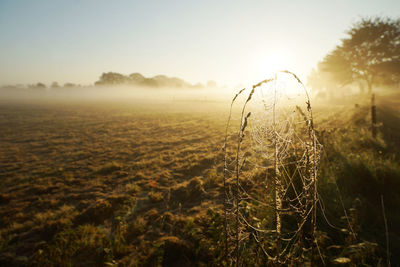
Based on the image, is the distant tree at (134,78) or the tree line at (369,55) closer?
the tree line at (369,55)

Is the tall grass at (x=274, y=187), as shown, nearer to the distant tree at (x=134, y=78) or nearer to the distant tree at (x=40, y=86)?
the distant tree at (x=134, y=78)

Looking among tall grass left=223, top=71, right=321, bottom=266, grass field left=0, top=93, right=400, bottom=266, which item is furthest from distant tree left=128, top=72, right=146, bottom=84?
tall grass left=223, top=71, right=321, bottom=266

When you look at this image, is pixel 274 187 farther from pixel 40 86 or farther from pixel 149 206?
pixel 40 86

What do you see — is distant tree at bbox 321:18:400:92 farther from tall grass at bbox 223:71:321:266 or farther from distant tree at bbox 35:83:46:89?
distant tree at bbox 35:83:46:89

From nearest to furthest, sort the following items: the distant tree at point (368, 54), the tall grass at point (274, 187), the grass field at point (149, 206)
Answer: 1. the tall grass at point (274, 187)
2. the grass field at point (149, 206)
3. the distant tree at point (368, 54)

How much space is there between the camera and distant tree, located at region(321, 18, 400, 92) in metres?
29.5

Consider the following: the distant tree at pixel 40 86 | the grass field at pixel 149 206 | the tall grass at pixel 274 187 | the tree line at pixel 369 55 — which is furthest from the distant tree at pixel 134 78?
the tall grass at pixel 274 187

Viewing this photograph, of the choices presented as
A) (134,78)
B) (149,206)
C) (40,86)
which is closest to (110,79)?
(134,78)

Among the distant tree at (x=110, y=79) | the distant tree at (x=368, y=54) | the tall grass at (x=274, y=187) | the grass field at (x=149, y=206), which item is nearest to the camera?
the tall grass at (x=274, y=187)

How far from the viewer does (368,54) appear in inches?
1246

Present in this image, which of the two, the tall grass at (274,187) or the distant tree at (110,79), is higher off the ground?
the distant tree at (110,79)

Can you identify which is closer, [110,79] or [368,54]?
[368,54]

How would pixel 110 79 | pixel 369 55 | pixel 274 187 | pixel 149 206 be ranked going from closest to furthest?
pixel 274 187
pixel 149 206
pixel 369 55
pixel 110 79

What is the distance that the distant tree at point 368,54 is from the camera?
29500 mm
